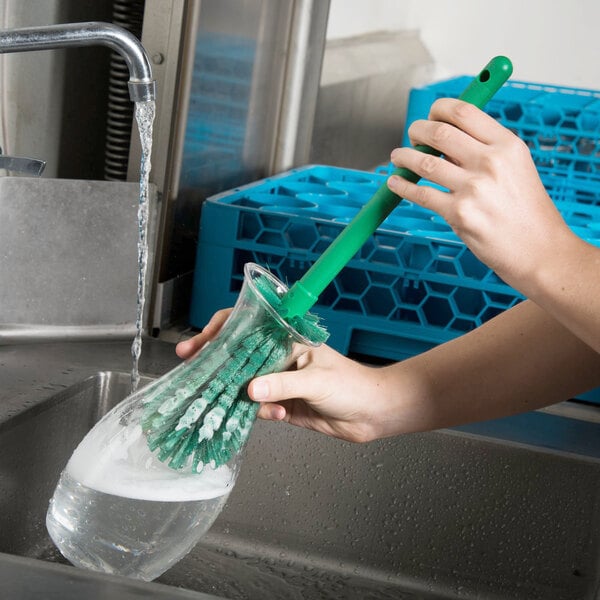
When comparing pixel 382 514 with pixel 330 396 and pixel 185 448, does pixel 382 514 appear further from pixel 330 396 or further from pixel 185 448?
pixel 185 448

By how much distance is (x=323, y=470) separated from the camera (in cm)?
124

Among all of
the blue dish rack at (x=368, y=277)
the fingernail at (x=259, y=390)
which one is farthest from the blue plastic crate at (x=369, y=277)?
the fingernail at (x=259, y=390)

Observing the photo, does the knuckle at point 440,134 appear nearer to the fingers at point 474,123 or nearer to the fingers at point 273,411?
the fingers at point 474,123

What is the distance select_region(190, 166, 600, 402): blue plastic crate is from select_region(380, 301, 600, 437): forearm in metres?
0.37

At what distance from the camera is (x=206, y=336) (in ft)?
2.98

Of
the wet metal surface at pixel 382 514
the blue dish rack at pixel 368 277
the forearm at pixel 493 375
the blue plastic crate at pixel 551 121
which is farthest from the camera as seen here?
the blue plastic crate at pixel 551 121

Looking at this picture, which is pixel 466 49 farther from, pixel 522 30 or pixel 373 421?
pixel 373 421

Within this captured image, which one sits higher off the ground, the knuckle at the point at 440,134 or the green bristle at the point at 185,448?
the knuckle at the point at 440,134

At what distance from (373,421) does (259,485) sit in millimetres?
296

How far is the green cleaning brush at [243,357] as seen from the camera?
31.9 inches

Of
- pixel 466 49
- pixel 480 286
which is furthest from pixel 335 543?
pixel 466 49

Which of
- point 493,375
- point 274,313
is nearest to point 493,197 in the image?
point 274,313

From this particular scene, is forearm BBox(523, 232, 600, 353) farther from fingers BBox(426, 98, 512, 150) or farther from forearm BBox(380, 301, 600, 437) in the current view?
forearm BBox(380, 301, 600, 437)

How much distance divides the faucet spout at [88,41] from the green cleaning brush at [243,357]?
28 cm
